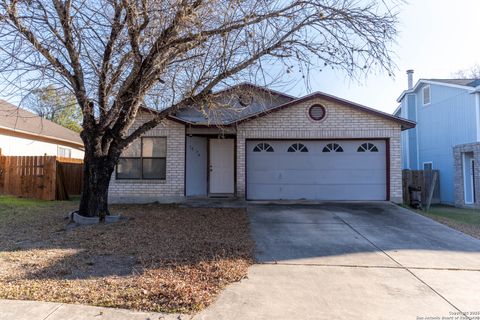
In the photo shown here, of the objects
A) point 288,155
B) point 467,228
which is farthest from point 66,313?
point 288,155

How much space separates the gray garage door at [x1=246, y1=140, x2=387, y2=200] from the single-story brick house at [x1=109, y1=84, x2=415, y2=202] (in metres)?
0.04

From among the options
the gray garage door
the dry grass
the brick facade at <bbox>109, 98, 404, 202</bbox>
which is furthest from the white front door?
the dry grass

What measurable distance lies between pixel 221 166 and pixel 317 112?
4412 mm

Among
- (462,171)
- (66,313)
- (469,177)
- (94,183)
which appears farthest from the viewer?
(462,171)

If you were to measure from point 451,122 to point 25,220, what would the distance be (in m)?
18.8

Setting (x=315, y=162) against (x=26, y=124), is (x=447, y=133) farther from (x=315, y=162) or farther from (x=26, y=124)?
(x=26, y=124)

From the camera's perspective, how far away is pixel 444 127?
18.9 meters

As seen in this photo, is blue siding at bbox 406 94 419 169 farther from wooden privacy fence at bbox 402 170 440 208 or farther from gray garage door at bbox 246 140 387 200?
gray garage door at bbox 246 140 387 200

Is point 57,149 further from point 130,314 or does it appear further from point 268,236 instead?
point 130,314

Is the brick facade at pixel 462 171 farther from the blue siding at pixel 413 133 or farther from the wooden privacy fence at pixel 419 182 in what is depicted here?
the blue siding at pixel 413 133

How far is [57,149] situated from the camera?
2159cm

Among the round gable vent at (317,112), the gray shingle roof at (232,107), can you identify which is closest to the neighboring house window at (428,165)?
the gray shingle roof at (232,107)

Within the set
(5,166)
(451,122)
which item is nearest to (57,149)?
(5,166)

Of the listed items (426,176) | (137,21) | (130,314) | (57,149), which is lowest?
(130,314)
